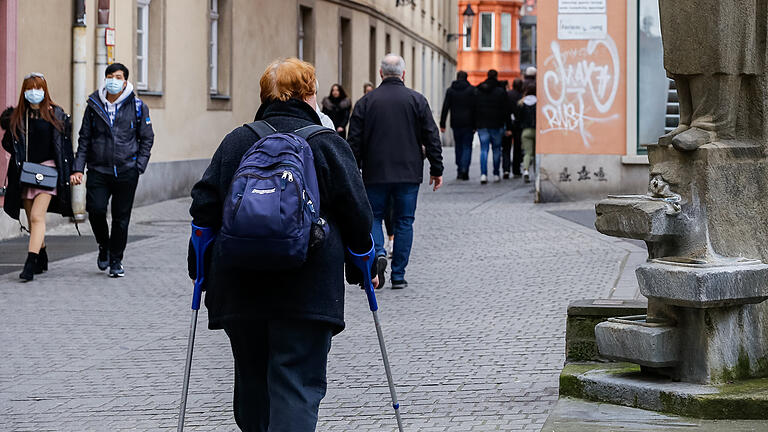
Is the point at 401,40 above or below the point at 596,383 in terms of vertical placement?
above

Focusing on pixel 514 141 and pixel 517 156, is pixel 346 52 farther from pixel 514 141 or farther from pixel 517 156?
pixel 517 156

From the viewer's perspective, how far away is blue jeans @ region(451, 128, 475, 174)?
26109mm

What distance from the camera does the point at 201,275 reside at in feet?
17.0

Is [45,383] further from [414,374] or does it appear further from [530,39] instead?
[530,39]

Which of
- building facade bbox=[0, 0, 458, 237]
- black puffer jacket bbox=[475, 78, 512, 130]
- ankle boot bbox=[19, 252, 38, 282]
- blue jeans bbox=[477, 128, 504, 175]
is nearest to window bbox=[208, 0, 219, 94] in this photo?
building facade bbox=[0, 0, 458, 237]

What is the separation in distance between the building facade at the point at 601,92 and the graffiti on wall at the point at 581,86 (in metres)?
0.01

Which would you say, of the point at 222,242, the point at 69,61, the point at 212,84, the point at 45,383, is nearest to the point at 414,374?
the point at 45,383

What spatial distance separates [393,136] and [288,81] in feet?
21.3

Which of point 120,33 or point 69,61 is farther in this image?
point 120,33

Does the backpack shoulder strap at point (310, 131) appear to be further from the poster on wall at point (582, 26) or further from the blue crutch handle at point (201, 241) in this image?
the poster on wall at point (582, 26)

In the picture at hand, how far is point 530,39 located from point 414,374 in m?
76.4

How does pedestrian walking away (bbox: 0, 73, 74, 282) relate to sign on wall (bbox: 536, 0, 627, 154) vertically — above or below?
below

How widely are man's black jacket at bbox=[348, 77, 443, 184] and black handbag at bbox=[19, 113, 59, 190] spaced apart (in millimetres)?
2578

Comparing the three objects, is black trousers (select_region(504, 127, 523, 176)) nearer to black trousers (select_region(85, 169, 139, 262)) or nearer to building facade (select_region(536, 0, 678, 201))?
building facade (select_region(536, 0, 678, 201))
